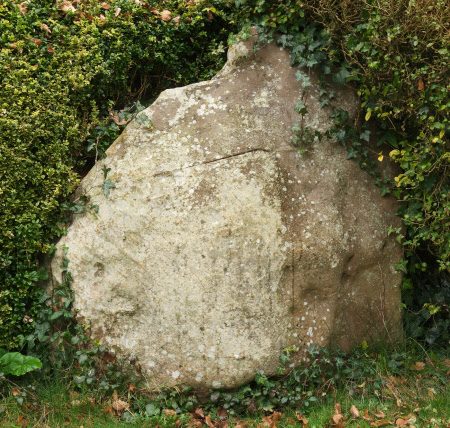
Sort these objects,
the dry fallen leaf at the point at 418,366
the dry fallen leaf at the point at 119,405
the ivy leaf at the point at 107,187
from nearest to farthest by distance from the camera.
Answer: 1. the dry fallen leaf at the point at 119,405
2. the ivy leaf at the point at 107,187
3. the dry fallen leaf at the point at 418,366

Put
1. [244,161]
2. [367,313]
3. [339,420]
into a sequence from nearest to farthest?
[339,420], [244,161], [367,313]

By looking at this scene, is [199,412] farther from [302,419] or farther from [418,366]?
[418,366]

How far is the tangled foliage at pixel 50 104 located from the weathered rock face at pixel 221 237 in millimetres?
285

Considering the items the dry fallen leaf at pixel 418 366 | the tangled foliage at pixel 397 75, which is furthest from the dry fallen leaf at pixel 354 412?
the tangled foliage at pixel 397 75

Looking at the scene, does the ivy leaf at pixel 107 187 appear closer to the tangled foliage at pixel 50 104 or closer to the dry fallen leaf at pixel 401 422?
the tangled foliage at pixel 50 104

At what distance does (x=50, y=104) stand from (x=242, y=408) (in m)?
3.07

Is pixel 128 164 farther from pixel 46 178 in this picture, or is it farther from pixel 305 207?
pixel 305 207

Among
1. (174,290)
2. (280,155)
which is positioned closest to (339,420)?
(174,290)

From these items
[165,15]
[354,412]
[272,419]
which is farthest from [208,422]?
[165,15]

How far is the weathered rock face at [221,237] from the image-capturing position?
4051 millimetres

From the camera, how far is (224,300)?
404cm

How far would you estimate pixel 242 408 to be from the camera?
407 centimetres

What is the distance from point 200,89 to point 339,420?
3041 mm

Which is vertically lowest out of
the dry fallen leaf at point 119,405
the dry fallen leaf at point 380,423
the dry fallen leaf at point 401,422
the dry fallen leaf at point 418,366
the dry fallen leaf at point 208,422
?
the dry fallen leaf at point 418,366
